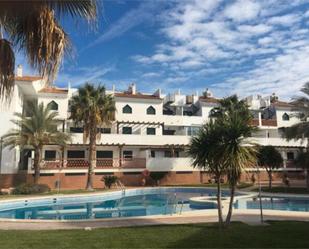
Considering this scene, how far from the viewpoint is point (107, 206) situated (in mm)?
25172

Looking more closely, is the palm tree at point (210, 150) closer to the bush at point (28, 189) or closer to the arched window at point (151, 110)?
the bush at point (28, 189)


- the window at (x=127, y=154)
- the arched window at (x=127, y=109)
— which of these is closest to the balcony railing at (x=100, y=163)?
the window at (x=127, y=154)

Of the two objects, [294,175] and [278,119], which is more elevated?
[278,119]

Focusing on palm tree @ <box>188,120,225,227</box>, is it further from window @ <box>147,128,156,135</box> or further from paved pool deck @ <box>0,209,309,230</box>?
window @ <box>147,128,156,135</box>

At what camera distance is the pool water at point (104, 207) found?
19.9 metres

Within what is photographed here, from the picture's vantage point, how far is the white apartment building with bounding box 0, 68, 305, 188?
123ft

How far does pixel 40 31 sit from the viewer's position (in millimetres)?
6809

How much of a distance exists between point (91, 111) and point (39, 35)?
89.8 feet

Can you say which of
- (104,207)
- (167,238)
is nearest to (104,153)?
(104,207)

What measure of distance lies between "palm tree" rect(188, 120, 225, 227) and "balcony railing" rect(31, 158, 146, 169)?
26.8m

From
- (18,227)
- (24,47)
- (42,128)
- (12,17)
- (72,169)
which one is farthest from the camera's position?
(72,169)

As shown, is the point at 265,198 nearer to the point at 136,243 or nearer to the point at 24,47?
the point at 136,243

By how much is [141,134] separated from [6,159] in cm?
1674

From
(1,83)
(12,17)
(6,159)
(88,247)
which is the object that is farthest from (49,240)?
(6,159)
